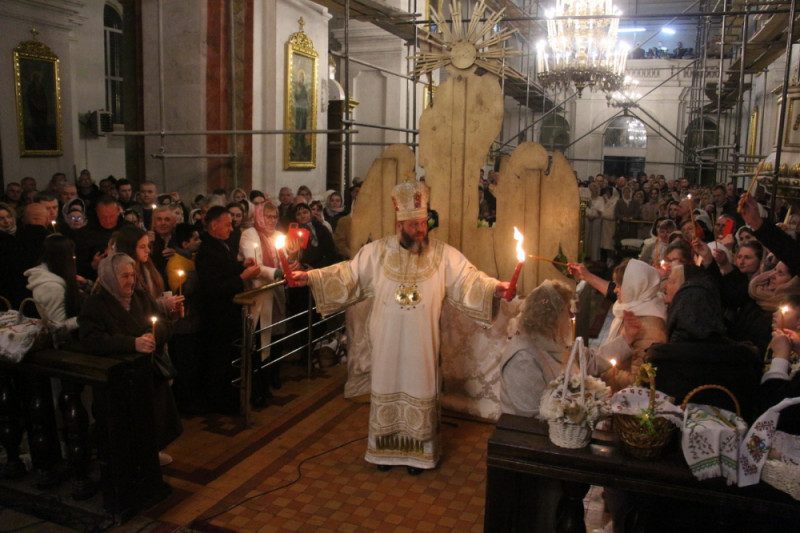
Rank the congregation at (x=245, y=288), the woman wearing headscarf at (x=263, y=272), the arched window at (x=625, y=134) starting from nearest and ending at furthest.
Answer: the congregation at (x=245, y=288), the woman wearing headscarf at (x=263, y=272), the arched window at (x=625, y=134)

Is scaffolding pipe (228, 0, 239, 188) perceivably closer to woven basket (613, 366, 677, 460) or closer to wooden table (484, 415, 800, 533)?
wooden table (484, 415, 800, 533)

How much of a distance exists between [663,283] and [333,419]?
279 cm

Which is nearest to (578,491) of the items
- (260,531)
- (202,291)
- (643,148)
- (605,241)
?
(260,531)

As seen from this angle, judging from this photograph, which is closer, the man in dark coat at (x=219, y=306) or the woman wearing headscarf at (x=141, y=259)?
the woman wearing headscarf at (x=141, y=259)

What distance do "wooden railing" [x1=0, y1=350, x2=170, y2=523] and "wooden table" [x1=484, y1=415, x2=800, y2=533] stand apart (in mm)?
2210

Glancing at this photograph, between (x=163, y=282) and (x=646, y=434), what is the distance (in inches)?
141

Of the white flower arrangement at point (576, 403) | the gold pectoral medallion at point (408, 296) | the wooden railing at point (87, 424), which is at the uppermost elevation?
the gold pectoral medallion at point (408, 296)

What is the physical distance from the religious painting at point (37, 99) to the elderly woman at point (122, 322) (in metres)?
7.08

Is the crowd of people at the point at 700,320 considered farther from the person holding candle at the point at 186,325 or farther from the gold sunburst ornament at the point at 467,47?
the person holding candle at the point at 186,325

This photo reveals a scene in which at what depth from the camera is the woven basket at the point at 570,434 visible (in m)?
2.88

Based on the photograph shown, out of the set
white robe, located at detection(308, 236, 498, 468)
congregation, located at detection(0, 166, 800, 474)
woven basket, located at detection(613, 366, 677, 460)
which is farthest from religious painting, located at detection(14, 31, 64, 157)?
woven basket, located at detection(613, 366, 677, 460)

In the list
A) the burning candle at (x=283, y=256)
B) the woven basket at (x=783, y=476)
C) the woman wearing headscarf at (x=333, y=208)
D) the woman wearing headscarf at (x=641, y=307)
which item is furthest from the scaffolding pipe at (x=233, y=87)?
the woven basket at (x=783, y=476)

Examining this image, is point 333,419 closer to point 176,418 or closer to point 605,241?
point 176,418

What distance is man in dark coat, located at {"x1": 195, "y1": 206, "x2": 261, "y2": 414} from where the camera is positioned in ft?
17.9
